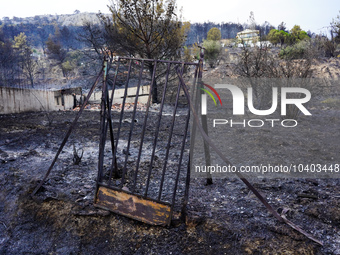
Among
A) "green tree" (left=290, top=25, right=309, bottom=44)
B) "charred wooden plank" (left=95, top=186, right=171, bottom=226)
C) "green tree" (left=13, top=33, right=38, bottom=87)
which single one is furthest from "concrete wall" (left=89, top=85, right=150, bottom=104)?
"green tree" (left=13, top=33, right=38, bottom=87)

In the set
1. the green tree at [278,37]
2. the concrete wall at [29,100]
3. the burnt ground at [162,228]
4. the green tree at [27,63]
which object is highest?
the green tree at [278,37]

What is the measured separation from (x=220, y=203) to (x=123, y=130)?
494cm

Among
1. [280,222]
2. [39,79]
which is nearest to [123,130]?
[280,222]

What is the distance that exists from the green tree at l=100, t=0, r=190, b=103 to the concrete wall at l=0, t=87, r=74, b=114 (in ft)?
15.5

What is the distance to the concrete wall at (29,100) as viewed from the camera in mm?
10680

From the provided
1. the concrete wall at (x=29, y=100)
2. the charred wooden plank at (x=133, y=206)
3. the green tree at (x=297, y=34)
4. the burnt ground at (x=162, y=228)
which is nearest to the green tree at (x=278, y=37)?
the green tree at (x=297, y=34)

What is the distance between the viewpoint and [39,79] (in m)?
46.6

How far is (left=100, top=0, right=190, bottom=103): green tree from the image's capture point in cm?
1355

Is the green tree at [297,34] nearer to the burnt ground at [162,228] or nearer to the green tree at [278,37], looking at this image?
the green tree at [278,37]

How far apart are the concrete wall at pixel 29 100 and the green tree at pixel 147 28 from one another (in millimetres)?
4724

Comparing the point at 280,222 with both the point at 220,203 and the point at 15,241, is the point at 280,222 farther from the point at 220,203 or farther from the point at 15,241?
the point at 15,241

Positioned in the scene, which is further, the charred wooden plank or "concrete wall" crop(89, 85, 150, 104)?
"concrete wall" crop(89, 85, 150, 104)

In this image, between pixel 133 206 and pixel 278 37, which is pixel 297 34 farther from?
pixel 133 206

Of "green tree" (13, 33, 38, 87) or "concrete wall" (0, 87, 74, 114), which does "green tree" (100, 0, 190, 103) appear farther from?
"green tree" (13, 33, 38, 87)
